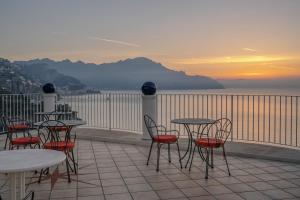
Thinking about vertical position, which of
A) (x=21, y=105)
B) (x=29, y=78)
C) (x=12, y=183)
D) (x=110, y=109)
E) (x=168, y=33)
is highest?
(x=168, y=33)

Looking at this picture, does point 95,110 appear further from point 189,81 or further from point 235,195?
point 235,195

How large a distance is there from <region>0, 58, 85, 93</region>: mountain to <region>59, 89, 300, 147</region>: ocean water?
1.19m

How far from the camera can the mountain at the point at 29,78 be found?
10211mm

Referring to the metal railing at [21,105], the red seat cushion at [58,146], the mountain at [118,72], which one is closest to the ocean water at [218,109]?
the metal railing at [21,105]

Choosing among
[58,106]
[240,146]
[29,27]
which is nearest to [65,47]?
[29,27]

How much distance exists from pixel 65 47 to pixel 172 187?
34.1ft

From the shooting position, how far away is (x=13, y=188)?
9.31 feet

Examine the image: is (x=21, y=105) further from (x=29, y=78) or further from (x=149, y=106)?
(x=149, y=106)

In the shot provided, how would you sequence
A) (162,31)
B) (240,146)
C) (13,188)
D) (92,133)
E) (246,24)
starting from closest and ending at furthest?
1. (13,188)
2. (240,146)
3. (92,133)
4. (246,24)
5. (162,31)

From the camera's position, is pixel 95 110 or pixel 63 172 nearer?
pixel 63 172

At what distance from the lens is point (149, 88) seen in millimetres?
7906

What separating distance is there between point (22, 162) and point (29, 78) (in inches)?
399

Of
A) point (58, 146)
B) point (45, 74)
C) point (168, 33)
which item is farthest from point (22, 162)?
point (45, 74)

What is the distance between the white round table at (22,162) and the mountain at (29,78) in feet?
A: 23.2
